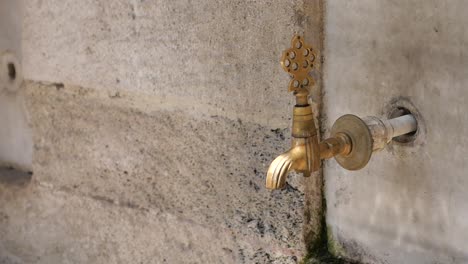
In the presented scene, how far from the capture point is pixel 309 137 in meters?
0.84

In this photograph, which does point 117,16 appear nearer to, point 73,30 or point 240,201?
→ point 73,30

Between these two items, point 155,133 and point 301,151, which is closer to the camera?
point 301,151

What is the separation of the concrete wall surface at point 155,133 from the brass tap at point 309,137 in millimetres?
222

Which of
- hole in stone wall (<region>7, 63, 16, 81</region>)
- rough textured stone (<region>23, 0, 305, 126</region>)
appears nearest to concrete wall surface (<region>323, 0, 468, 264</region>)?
rough textured stone (<region>23, 0, 305, 126</region>)

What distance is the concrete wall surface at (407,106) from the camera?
879 mm

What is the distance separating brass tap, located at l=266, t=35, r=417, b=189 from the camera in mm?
833

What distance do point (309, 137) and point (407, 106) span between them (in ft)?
0.66

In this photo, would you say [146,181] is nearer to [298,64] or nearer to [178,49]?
[178,49]

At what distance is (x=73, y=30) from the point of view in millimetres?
1516

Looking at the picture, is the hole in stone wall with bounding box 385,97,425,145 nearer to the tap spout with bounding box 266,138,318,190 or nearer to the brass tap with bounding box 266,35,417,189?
the brass tap with bounding box 266,35,417,189

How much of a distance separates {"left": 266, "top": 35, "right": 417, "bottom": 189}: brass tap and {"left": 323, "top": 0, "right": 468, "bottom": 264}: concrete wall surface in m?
0.09

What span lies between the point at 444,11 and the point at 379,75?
6.0 inches

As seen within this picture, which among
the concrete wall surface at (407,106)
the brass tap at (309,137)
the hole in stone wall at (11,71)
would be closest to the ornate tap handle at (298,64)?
the brass tap at (309,137)

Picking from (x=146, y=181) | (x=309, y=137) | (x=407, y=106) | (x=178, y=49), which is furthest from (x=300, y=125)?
(x=146, y=181)
